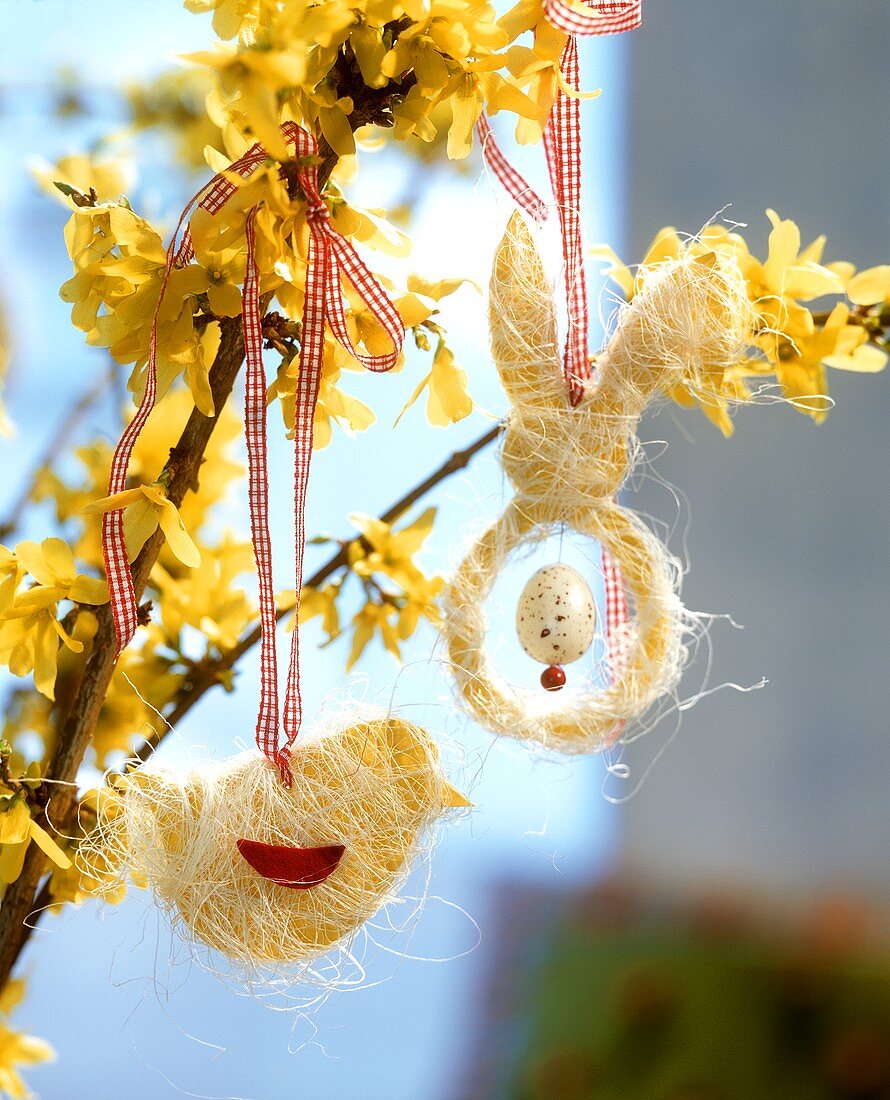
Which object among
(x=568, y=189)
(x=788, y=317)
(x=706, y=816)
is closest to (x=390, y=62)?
(x=568, y=189)

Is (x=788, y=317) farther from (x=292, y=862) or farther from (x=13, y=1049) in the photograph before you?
(x=13, y=1049)

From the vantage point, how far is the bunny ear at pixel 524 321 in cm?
44

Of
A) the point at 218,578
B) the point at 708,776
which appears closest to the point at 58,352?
the point at 218,578

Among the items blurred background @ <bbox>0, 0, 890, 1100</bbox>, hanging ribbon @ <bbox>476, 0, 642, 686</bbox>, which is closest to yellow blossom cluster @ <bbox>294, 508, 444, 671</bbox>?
hanging ribbon @ <bbox>476, 0, 642, 686</bbox>

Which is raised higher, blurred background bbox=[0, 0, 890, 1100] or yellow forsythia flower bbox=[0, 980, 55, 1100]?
blurred background bbox=[0, 0, 890, 1100]

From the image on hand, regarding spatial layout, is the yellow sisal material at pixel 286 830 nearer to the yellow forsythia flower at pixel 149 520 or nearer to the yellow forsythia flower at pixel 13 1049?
the yellow forsythia flower at pixel 149 520

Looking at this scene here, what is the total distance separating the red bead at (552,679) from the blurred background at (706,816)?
55cm

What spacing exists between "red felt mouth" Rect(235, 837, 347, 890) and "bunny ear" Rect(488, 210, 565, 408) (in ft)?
0.66

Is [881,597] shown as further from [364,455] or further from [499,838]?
[364,455]

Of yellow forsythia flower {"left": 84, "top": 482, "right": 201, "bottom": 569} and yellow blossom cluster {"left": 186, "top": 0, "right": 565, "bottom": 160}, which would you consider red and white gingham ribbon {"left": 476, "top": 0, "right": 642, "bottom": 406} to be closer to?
yellow blossom cluster {"left": 186, "top": 0, "right": 565, "bottom": 160}

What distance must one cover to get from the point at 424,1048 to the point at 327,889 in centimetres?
102

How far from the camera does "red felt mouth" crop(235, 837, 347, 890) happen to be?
0.37 meters

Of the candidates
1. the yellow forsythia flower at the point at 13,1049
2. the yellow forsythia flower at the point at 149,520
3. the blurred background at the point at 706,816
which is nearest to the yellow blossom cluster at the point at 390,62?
the yellow forsythia flower at the point at 149,520

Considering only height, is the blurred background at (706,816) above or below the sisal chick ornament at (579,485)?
above
